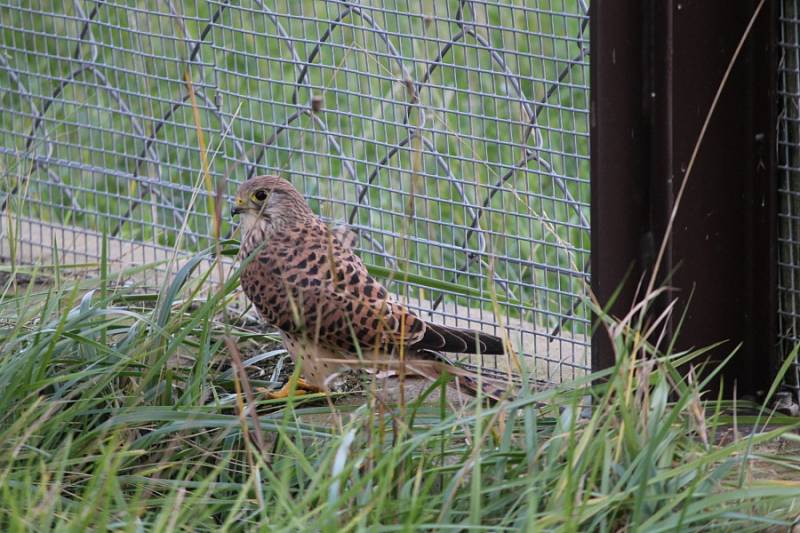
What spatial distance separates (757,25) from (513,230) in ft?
6.17

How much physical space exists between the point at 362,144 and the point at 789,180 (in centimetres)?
223

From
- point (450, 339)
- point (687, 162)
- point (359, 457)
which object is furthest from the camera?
point (450, 339)

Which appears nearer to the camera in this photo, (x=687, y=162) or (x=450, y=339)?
(x=687, y=162)

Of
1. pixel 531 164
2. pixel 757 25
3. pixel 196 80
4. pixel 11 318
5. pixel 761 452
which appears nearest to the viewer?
pixel 761 452

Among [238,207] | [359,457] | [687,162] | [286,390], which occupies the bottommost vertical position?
[286,390]

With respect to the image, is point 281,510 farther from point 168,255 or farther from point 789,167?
point 168,255

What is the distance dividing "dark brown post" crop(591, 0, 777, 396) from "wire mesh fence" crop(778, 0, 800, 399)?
0.03 meters

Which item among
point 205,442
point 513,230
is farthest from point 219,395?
point 513,230

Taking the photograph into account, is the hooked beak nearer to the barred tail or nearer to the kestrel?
the kestrel

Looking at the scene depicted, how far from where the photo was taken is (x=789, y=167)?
3.15 metres

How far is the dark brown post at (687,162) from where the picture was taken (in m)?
3.03

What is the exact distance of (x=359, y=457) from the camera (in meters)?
2.38

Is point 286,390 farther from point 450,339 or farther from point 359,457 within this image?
point 359,457

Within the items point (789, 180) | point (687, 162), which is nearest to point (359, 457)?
point (687, 162)
